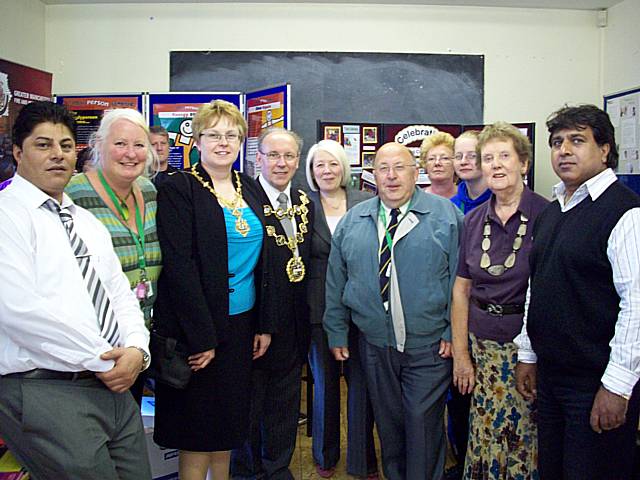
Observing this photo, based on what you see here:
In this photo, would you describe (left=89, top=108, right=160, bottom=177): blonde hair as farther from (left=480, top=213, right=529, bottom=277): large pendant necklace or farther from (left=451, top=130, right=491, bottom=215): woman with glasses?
(left=451, top=130, right=491, bottom=215): woman with glasses

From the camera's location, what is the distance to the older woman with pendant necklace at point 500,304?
85.3 inches

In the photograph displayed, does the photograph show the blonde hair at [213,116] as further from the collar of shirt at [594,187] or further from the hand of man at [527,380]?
the hand of man at [527,380]

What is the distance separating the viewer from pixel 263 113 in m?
4.58

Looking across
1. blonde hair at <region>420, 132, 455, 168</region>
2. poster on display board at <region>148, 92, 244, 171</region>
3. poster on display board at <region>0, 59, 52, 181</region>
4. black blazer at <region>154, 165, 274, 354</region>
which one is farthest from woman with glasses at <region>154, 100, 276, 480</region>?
poster on display board at <region>148, 92, 244, 171</region>

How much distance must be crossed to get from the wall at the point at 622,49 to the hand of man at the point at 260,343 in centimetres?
397

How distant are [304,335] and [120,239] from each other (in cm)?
104

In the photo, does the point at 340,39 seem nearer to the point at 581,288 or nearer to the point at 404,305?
the point at 404,305

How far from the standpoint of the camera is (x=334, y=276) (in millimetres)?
2646

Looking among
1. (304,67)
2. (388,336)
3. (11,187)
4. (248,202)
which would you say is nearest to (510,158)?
(388,336)

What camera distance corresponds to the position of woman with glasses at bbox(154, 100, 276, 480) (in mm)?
2127

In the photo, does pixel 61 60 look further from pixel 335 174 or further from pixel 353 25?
pixel 335 174

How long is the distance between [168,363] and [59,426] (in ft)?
1.86

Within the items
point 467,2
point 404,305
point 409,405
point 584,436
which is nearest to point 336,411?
point 409,405

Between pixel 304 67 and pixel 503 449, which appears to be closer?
pixel 503 449
